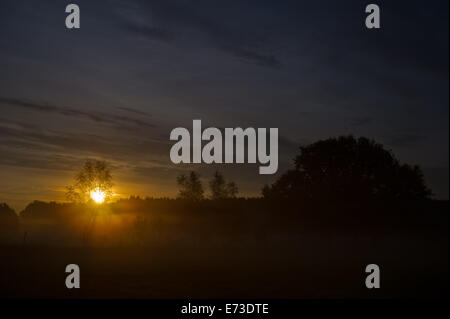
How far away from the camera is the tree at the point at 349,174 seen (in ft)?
191

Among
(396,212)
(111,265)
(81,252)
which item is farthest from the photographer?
(396,212)

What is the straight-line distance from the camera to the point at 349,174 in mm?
59562

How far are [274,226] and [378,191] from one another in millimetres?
13934

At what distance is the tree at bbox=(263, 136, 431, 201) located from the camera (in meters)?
58.3

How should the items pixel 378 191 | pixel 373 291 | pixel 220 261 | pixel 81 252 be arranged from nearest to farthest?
pixel 373 291, pixel 220 261, pixel 81 252, pixel 378 191

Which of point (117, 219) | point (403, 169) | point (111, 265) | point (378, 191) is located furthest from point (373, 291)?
point (117, 219)

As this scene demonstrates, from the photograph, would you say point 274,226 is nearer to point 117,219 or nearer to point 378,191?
point 378,191

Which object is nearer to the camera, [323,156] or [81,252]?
[81,252]

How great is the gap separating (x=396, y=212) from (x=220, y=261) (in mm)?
24495

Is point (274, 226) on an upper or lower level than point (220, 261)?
upper
